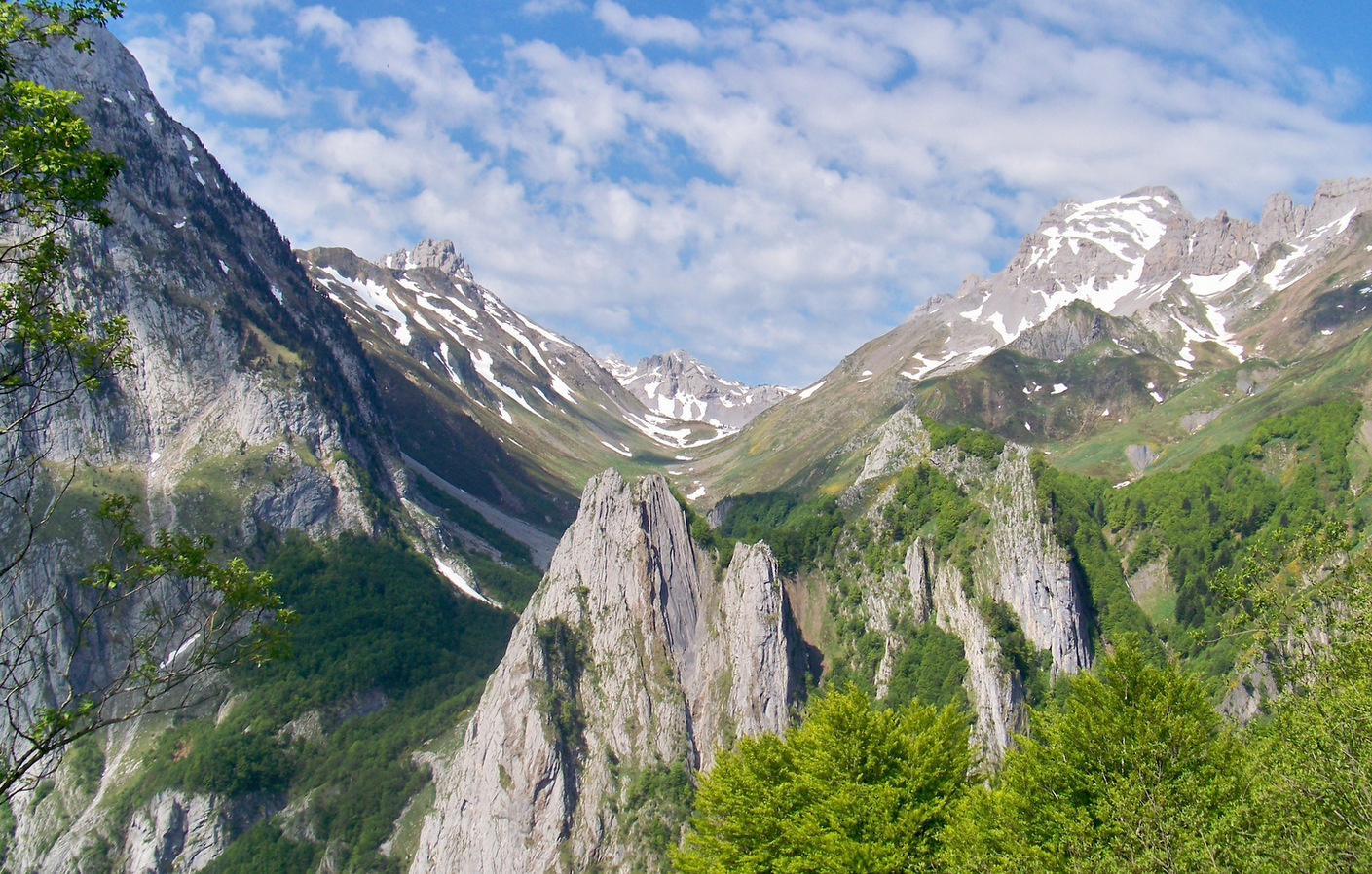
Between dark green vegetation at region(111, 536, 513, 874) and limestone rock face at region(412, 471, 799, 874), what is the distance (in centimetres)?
2216

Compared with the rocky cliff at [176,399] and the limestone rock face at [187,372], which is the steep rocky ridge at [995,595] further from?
the limestone rock face at [187,372]

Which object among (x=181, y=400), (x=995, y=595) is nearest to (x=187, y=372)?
(x=181, y=400)

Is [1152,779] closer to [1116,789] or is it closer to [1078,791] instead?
[1116,789]

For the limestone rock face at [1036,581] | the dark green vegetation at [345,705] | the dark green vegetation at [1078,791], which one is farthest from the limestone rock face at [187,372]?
the dark green vegetation at [1078,791]

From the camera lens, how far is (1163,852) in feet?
78.4

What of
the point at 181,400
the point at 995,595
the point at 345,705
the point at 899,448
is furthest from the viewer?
the point at 181,400

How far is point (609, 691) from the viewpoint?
92188mm

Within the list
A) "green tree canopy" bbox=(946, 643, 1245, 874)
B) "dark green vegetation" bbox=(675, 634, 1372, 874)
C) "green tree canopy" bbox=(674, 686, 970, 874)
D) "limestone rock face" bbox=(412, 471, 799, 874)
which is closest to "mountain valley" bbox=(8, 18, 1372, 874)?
"limestone rock face" bbox=(412, 471, 799, 874)

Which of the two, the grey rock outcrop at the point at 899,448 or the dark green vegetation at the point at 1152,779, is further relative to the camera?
the grey rock outcrop at the point at 899,448

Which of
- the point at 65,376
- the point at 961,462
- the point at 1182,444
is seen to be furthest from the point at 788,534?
the point at 65,376

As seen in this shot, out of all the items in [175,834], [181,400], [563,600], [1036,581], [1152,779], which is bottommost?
[175,834]

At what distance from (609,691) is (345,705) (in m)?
63.4

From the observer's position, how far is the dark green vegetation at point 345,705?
4392 inches

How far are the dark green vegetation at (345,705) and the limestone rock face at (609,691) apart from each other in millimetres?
22161
